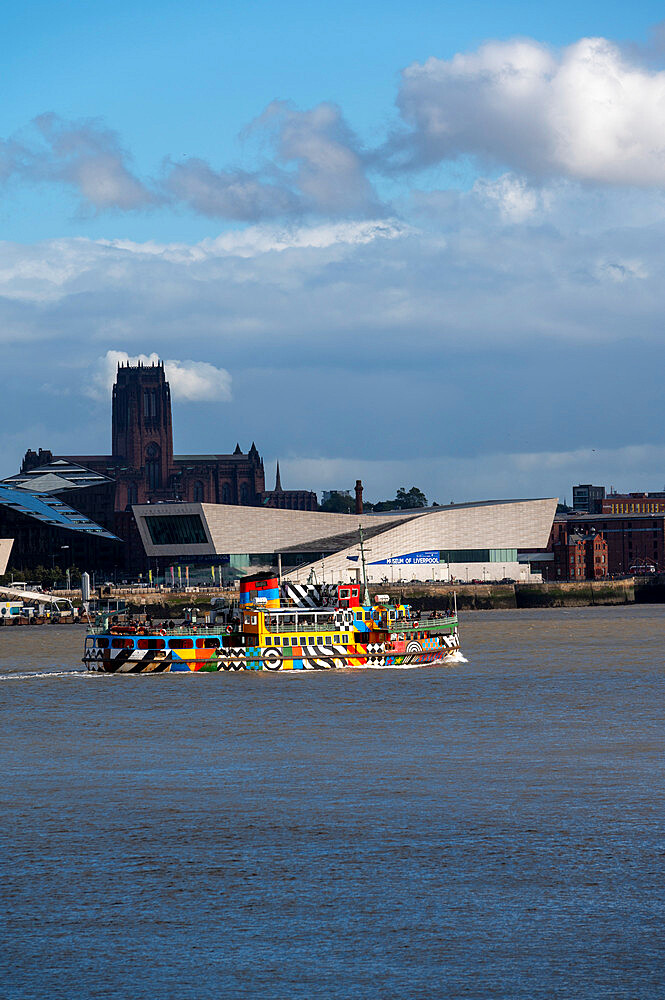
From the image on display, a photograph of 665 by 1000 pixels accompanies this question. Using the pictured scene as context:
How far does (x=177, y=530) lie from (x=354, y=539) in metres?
17.4

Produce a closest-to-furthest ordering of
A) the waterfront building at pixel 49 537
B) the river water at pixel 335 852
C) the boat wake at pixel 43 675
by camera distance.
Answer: the river water at pixel 335 852 < the boat wake at pixel 43 675 < the waterfront building at pixel 49 537

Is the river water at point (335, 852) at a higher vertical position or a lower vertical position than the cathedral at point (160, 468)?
lower

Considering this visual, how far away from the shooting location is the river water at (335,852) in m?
12.5

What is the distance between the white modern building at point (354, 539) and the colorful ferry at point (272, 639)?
266 ft

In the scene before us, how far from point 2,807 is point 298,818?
15.1 ft

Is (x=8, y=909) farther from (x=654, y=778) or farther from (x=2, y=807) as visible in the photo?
(x=654, y=778)

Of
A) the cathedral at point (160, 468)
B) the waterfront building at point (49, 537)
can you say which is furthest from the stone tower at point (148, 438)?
the waterfront building at point (49, 537)

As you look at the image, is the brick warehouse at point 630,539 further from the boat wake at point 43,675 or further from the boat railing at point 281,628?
the boat wake at point 43,675

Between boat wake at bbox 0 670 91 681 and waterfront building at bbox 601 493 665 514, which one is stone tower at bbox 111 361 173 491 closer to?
waterfront building at bbox 601 493 665 514

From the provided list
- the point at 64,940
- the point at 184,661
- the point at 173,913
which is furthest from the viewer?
the point at 184,661

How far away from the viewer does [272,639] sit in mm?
46062

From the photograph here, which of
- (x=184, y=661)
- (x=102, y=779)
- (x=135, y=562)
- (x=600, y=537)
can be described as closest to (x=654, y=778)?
(x=102, y=779)

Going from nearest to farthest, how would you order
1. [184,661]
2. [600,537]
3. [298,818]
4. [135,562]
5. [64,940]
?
[64,940] < [298,818] < [184,661] < [135,562] < [600,537]

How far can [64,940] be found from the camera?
44.3ft
